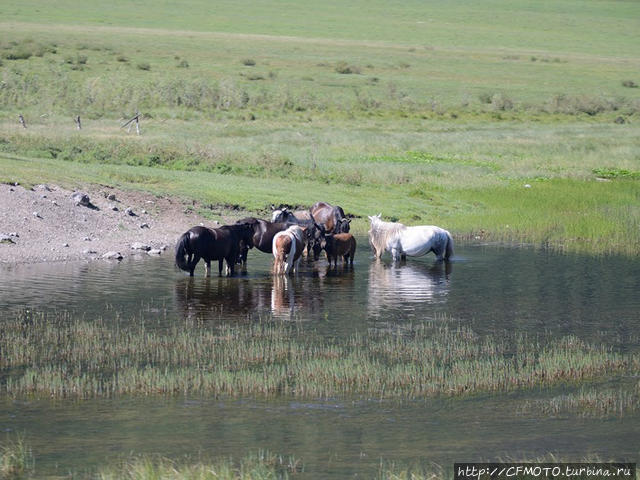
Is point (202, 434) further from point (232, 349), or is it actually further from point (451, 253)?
point (451, 253)

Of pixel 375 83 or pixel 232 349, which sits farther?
pixel 375 83

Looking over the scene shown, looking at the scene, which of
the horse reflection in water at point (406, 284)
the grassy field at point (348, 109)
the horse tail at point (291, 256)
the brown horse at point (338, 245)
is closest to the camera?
the horse reflection in water at point (406, 284)

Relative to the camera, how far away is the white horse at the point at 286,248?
24.0 meters

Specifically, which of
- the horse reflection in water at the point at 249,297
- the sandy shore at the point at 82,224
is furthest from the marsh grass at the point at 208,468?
the sandy shore at the point at 82,224

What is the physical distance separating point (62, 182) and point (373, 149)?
22206mm

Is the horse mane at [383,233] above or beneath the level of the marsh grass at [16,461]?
beneath

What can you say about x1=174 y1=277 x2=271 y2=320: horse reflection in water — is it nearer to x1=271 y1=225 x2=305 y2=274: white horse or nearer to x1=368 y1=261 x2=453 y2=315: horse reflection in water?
x1=271 y1=225 x2=305 y2=274: white horse

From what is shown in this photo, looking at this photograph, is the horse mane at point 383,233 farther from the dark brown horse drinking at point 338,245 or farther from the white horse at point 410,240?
the dark brown horse drinking at point 338,245

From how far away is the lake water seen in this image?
1189 centimetres

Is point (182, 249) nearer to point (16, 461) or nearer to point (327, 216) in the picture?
point (327, 216)

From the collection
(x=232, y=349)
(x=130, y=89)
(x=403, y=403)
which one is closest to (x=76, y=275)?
(x=232, y=349)

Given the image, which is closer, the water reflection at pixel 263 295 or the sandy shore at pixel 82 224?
the water reflection at pixel 263 295

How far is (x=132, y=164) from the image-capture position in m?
40.4

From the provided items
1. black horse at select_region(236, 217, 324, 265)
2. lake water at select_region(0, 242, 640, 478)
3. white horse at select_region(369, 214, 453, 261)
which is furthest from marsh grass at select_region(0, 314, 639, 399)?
white horse at select_region(369, 214, 453, 261)
